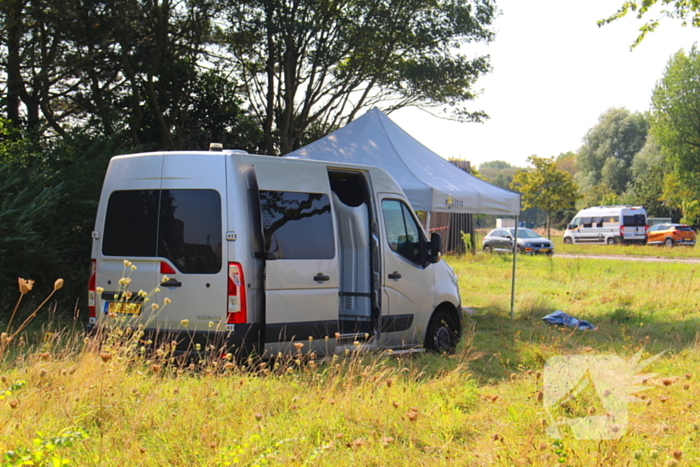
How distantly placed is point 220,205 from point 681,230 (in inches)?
1549

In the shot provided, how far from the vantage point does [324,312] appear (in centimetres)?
662

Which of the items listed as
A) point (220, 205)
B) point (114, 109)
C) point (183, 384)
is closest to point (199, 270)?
point (220, 205)

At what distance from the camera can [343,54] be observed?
1884cm

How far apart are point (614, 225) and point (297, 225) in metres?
38.5

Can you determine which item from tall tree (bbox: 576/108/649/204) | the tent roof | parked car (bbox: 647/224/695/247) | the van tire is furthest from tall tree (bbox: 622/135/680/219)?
the van tire

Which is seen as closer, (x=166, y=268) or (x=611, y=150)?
(x=166, y=268)

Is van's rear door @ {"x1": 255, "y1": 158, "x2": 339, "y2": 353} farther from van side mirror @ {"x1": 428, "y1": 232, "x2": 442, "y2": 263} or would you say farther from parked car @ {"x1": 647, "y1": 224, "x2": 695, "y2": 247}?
parked car @ {"x1": 647, "y1": 224, "x2": 695, "y2": 247}

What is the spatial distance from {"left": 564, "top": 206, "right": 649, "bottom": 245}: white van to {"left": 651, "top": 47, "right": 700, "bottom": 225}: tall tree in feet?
33.4

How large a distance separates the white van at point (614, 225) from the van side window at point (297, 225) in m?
37.5

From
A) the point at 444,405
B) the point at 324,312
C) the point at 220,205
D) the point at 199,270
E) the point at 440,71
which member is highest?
the point at 440,71

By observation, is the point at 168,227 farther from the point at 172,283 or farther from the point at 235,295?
the point at 235,295

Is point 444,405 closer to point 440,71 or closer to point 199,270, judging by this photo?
point 199,270

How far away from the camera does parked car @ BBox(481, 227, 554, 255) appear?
31031 mm

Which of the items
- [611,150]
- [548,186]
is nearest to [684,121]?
[548,186]
